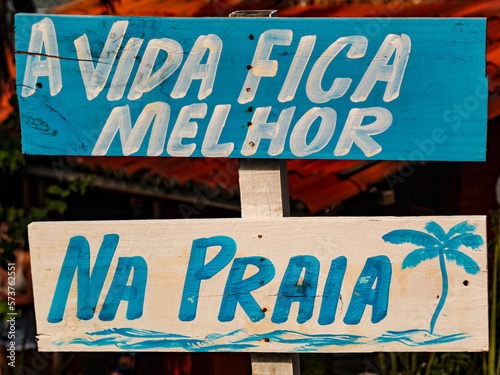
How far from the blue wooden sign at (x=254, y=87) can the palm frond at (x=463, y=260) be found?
0.34 meters

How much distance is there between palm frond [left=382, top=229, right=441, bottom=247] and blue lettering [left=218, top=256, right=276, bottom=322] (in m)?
0.44

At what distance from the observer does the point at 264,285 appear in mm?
2195

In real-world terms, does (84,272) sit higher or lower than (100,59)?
lower

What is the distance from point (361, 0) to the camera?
542 cm

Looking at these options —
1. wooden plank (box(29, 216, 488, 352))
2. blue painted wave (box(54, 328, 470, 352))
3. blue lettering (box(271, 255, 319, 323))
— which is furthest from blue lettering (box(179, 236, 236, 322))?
blue lettering (box(271, 255, 319, 323))

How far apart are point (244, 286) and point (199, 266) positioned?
0.60 ft

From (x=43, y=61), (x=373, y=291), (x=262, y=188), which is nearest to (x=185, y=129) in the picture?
(x=262, y=188)

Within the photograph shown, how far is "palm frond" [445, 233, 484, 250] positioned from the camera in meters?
2.12

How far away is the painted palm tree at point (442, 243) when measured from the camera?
212 centimetres

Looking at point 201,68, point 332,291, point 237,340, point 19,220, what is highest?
point 201,68

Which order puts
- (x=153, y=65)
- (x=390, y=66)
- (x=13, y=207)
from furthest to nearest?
(x=13, y=207), (x=153, y=65), (x=390, y=66)

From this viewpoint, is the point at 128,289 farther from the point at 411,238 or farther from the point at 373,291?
A: the point at 411,238

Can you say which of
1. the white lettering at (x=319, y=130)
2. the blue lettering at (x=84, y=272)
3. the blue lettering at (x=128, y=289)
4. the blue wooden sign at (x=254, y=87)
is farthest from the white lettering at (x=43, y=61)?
the white lettering at (x=319, y=130)

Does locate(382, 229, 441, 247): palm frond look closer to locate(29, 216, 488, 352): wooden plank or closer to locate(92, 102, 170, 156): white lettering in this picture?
locate(29, 216, 488, 352): wooden plank
